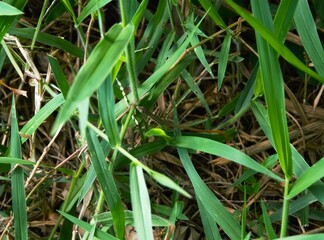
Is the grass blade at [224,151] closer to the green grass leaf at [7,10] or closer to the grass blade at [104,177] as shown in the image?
the grass blade at [104,177]

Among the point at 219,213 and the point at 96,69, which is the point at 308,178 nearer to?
the point at 219,213

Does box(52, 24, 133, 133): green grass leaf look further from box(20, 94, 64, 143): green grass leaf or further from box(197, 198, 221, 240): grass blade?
box(197, 198, 221, 240): grass blade

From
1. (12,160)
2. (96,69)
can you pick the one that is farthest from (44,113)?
(96,69)

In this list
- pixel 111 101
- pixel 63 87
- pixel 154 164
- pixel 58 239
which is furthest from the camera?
pixel 154 164

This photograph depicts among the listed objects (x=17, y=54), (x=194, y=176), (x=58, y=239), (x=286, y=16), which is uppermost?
(x=286, y=16)

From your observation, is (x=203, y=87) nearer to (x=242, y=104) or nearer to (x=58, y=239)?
(x=242, y=104)

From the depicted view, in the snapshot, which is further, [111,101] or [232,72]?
[232,72]

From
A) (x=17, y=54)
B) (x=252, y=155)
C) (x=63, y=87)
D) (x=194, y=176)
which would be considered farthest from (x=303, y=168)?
(x=17, y=54)
